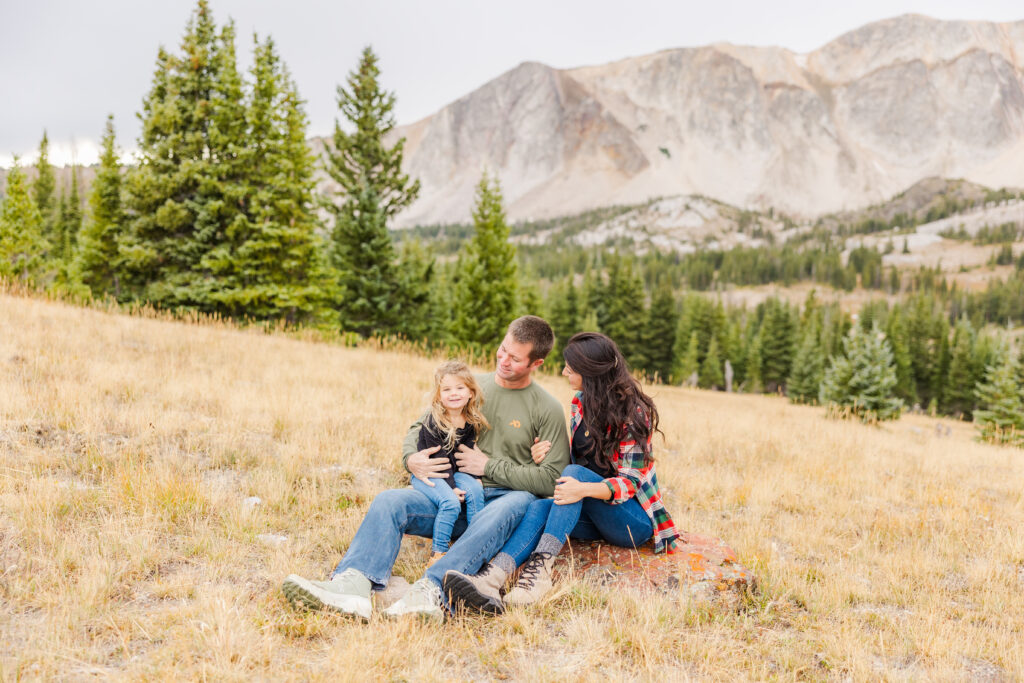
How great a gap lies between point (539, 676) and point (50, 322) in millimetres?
10733

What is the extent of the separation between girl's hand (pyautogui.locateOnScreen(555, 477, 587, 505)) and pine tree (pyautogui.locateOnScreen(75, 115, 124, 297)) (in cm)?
2715

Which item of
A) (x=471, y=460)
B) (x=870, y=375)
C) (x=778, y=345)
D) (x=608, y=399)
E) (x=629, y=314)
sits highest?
(x=629, y=314)

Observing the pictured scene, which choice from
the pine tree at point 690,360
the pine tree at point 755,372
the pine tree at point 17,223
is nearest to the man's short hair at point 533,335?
the pine tree at point 17,223

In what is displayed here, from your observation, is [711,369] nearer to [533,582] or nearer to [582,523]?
[582,523]

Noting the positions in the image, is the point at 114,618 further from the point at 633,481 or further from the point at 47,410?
the point at 47,410

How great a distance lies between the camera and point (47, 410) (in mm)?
5938

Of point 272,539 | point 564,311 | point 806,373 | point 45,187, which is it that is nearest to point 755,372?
point 806,373

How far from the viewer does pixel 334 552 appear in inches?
177

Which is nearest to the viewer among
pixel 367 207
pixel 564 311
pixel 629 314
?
pixel 367 207

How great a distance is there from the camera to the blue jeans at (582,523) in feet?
13.9

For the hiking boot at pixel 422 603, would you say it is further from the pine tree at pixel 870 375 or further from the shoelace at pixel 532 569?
the pine tree at pixel 870 375

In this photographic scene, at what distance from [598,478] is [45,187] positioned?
222ft

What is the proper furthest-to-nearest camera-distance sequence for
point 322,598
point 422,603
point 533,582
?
point 533,582, point 422,603, point 322,598

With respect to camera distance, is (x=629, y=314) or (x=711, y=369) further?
(x=711, y=369)
